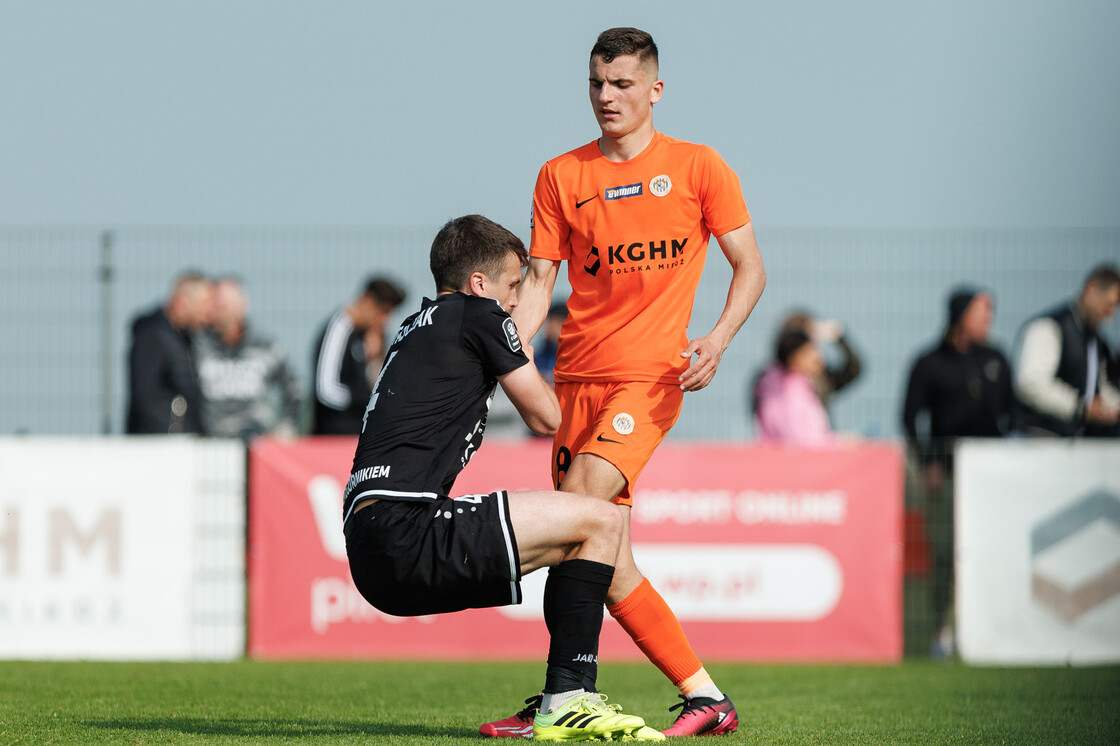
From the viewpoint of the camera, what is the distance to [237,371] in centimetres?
1099

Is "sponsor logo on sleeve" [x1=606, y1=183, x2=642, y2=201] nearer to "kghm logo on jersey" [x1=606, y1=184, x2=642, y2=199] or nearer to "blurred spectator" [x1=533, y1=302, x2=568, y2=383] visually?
"kghm logo on jersey" [x1=606, y1=184, x2=642, y2=199]

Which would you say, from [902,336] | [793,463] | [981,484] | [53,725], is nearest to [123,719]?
[53,725]

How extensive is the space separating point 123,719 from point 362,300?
5.28 metres

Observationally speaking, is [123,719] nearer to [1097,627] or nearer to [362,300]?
[362,300]

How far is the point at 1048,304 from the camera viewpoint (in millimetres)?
10789

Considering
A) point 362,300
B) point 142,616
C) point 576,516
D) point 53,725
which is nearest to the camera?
point 576,516

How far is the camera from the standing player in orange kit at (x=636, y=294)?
5340 millimetres

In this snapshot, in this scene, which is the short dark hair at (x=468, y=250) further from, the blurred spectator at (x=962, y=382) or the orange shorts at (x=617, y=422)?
the blurred spectator at (x=962, y=382)

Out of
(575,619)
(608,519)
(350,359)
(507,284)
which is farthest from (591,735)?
(350,359)

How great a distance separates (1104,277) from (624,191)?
598cm

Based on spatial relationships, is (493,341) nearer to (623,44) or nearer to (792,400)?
(623,44)

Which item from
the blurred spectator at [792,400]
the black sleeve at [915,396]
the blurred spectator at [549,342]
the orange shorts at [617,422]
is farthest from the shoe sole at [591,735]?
the black sleeve at [915,396]

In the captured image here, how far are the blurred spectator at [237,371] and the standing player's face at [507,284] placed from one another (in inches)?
240

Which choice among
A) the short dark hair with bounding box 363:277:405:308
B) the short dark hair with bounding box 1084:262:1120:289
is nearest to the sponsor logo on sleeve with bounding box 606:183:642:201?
the short dark hair with bounding box 363:277:405:308
